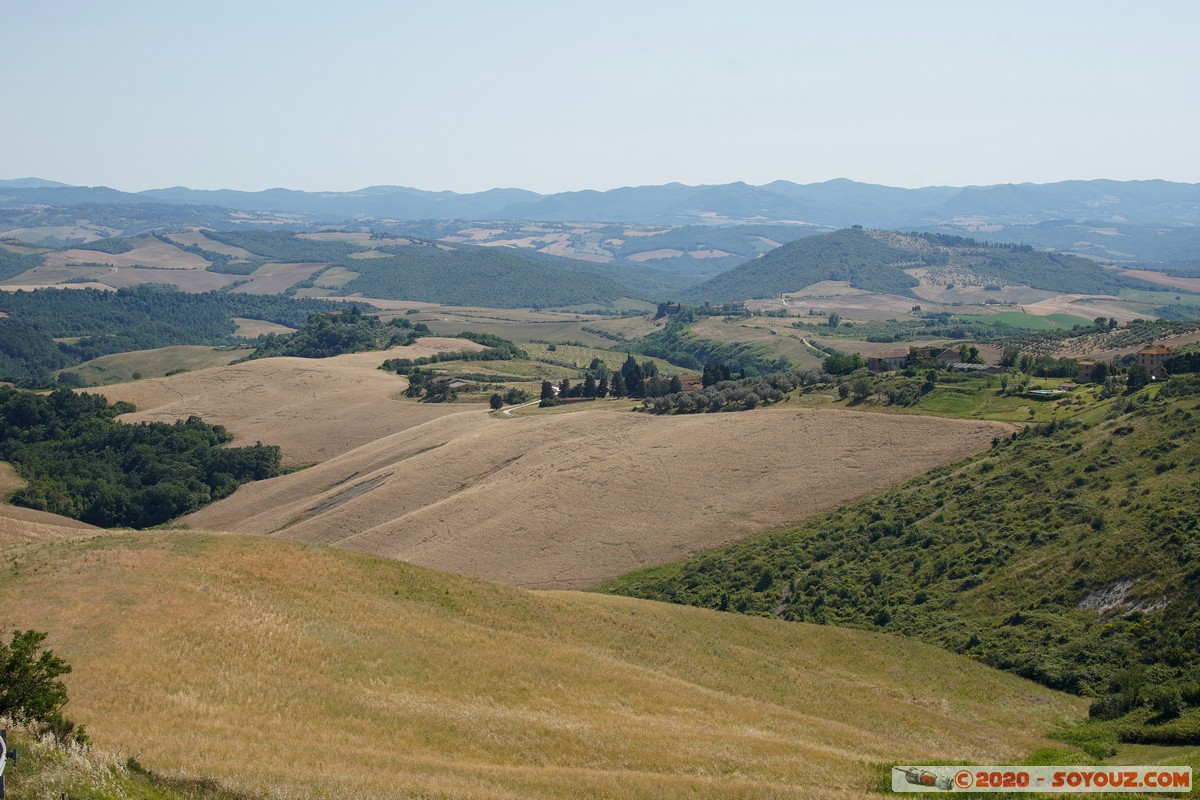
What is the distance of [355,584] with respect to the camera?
4725 centimetres

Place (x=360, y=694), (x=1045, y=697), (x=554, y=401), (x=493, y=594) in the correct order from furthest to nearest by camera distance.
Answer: (x=554, y=401), (x=493, y=594), (x=1045, y=697), (x=360, y=694)

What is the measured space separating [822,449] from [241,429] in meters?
81.6

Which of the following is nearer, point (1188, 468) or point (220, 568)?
point (220, 568)

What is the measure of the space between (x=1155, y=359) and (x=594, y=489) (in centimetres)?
5039

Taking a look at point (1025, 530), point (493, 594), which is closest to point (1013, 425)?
point (1025, 530)

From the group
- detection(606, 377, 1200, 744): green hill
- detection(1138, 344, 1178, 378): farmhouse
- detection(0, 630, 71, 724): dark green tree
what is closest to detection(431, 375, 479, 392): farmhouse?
detection(606, 377, 1200, 744): green hill

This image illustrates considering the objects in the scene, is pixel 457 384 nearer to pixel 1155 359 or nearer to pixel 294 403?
pixel 294 403

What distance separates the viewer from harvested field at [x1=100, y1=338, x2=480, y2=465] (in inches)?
5281

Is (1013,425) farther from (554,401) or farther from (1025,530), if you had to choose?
(554,401)

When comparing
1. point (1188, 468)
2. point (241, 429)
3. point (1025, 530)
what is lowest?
point (241, 429)

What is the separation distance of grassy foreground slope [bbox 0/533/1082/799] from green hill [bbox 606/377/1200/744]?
154 inches

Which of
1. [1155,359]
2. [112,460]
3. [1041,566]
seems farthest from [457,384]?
[1041,566]

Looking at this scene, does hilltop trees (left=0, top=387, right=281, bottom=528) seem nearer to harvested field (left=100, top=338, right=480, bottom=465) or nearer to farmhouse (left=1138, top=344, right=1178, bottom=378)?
harvested field (left=100, top=338, right=480, bottom=465)

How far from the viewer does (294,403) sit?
151 m
